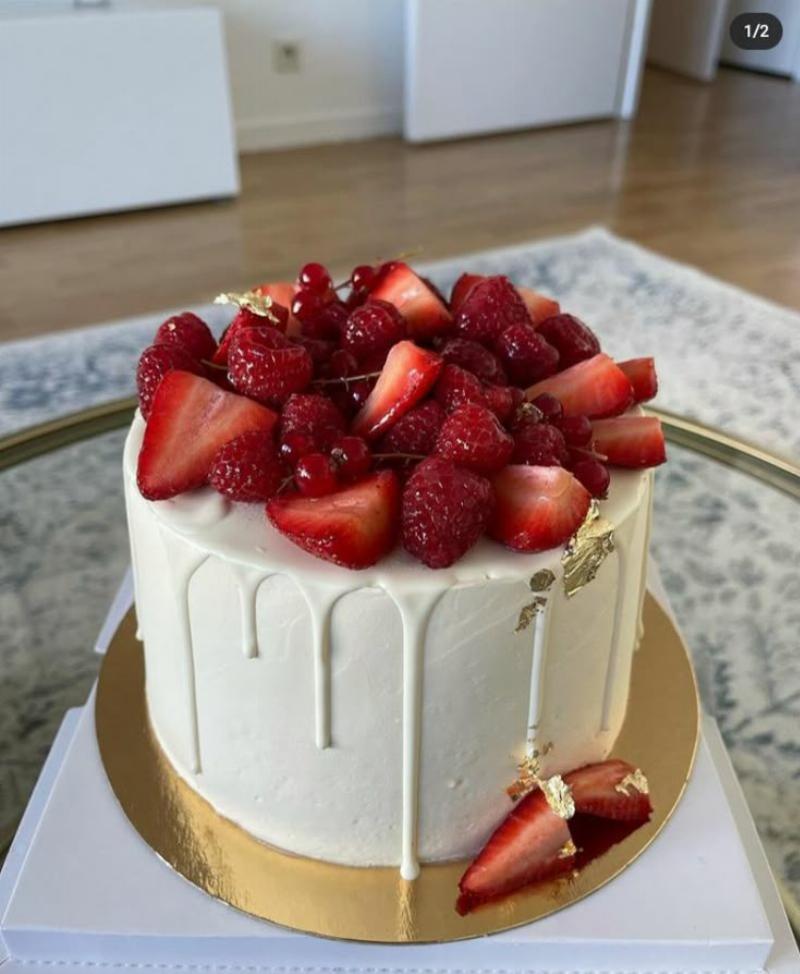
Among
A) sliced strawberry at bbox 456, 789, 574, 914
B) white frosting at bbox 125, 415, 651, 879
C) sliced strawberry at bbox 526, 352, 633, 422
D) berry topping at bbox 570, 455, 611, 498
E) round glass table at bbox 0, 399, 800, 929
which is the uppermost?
sliced strawberry at bbox 526, 352, 633, 422

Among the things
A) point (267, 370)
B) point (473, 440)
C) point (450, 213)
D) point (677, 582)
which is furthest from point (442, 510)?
point (450, 213)

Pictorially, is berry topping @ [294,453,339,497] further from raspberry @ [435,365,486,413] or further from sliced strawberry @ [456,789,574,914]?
sliced strawberry @ [456,789,574,914]

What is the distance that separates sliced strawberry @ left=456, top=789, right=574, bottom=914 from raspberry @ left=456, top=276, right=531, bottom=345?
1.37 ft

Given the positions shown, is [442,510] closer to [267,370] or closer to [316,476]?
[316,476]

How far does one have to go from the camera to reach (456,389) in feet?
2.62

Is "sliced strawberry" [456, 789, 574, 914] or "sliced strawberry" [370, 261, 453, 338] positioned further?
"sliced strawberry" [370, 261, 453, 338]

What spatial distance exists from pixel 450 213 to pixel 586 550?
2.77 m

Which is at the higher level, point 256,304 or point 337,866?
point 256,304

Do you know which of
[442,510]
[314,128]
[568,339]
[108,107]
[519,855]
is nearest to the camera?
[442,510]

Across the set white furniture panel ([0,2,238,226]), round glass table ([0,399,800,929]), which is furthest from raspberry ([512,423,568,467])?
white furniture panel ([0,2,238,226])

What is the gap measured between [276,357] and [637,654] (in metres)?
0.55

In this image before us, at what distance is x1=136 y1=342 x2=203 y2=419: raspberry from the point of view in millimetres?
868

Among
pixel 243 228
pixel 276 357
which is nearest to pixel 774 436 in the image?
pixel 276 357

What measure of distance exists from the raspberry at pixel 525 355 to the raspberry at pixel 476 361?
0.07ft
